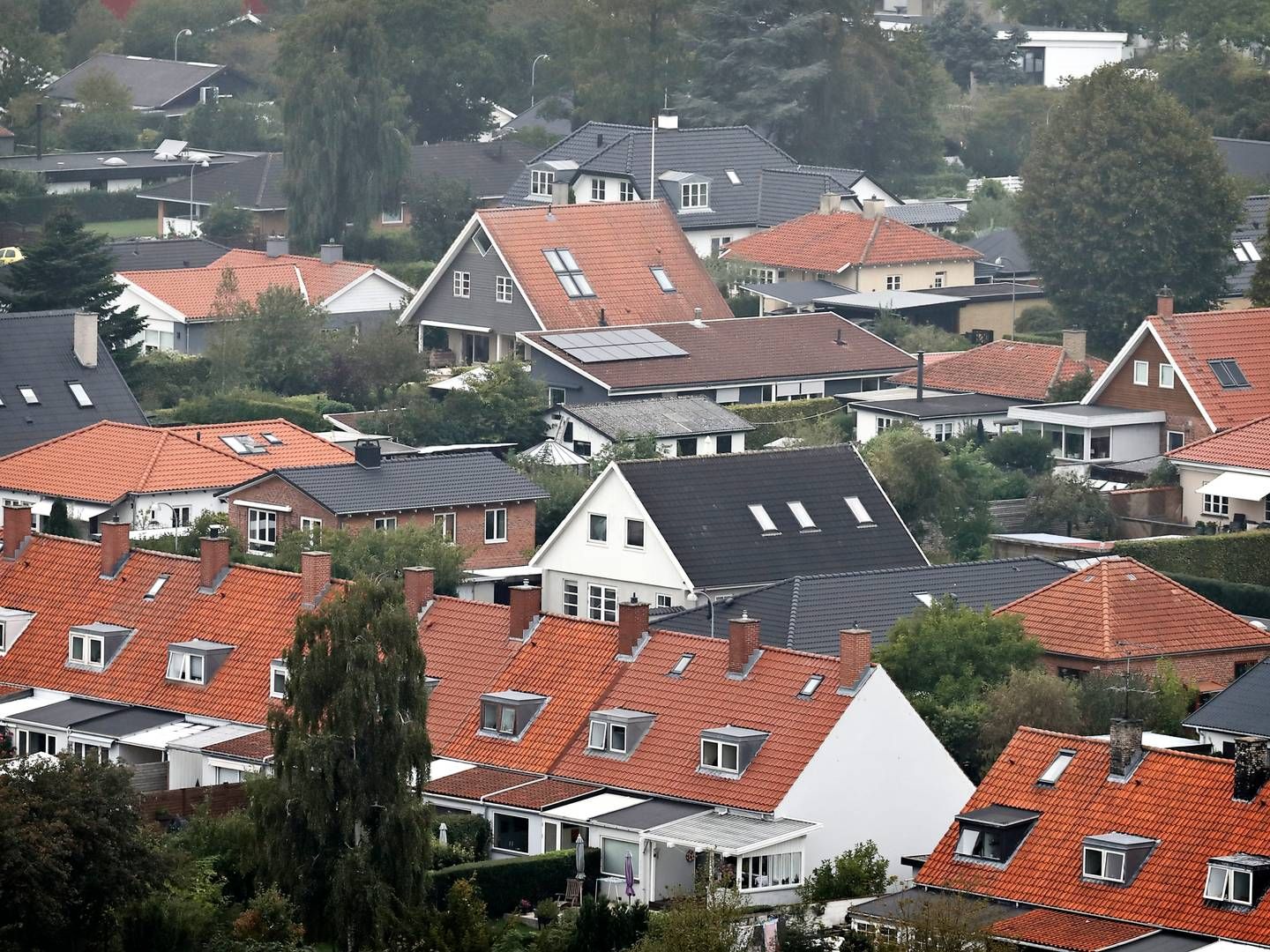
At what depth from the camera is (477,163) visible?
131000 mm

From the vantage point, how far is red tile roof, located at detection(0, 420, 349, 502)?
75.0 m

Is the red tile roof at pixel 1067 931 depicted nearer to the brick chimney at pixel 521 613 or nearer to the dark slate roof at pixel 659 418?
the brick chimney at pixel 521 613

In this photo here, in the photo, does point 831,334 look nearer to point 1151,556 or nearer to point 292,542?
point 1151,556

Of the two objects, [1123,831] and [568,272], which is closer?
[1123,831]

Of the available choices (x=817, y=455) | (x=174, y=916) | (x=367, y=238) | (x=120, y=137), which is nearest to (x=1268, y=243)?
(x=817, y=455)

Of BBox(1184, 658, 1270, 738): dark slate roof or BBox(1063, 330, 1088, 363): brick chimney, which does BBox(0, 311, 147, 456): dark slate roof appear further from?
BBox(1184, 658, 1270, 738): dark slate roof

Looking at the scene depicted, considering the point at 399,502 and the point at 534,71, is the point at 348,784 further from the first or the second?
the point at 534,71

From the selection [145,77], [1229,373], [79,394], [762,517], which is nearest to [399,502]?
[762,517]

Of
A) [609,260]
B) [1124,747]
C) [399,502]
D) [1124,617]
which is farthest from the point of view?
[609,260]

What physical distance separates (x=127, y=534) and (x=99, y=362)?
19.0m

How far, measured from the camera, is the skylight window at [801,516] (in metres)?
69.8

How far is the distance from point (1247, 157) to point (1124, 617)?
6782cm

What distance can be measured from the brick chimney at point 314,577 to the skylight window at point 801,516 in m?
12.1

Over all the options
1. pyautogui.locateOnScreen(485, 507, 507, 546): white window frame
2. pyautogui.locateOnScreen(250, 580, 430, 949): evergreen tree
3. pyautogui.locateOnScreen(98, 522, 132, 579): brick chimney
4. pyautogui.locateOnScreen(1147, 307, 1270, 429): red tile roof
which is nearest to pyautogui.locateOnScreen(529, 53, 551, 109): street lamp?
pyautogui.locateOnScreen(1147, 307, 1270, 429): red tile roof
